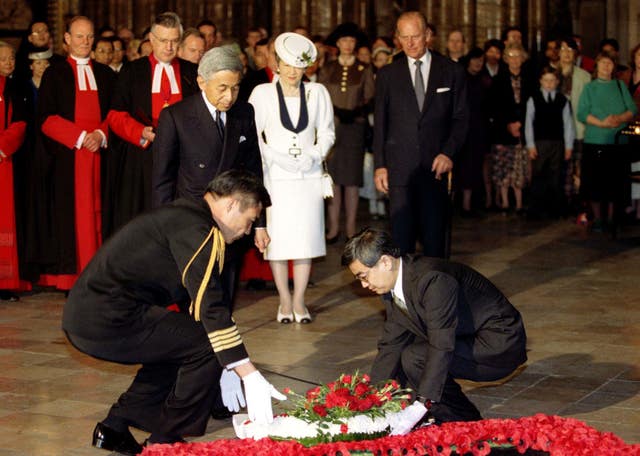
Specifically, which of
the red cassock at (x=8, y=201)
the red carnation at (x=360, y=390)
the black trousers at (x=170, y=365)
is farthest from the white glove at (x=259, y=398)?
the red cassock at (x=8, y=201)

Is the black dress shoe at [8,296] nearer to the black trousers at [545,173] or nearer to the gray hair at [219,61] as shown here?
the gray hair at [219,61]

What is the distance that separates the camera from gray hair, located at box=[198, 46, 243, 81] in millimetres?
6895

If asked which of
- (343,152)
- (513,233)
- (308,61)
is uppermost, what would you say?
(308,61)

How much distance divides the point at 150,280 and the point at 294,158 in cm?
314

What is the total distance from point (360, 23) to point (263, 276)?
22.7ft

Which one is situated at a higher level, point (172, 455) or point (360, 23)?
point (360, 23)

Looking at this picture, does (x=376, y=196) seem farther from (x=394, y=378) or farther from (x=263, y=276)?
(x=394, y=378)

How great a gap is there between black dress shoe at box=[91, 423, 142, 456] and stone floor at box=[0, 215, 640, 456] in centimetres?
8

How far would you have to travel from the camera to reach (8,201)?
10.5 metres

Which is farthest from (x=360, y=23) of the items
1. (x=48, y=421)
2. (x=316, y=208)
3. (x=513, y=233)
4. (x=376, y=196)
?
(x=48, y=421)

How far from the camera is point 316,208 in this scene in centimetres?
898

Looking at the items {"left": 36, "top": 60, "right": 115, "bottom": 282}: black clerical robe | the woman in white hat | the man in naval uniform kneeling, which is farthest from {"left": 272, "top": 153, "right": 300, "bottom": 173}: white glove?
the man in naval uniform kneeling

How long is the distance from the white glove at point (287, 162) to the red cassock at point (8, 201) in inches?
95.5

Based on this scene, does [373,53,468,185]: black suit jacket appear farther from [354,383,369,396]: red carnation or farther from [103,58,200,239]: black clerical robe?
[354,383,369,396]: red carnation
